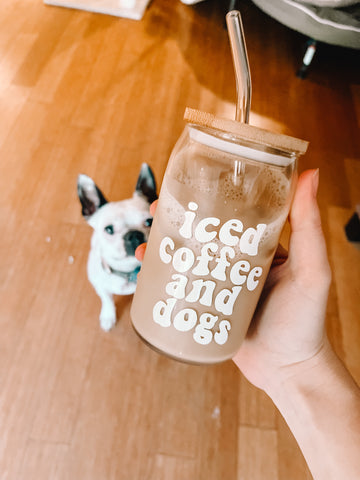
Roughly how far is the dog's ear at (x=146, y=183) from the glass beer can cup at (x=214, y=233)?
42 centimetres

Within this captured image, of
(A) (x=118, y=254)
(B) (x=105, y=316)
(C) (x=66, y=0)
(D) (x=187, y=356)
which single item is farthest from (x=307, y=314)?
(C) (x=66, y=0)

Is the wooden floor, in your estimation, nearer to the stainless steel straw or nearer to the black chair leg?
the black chair leg

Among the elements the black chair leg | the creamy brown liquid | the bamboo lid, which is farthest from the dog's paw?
the black chair leg

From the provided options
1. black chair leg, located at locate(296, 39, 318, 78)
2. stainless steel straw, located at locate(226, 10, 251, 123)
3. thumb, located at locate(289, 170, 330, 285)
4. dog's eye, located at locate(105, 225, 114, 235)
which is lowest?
dog's eye, located at locate(105, 225, 114, 235)

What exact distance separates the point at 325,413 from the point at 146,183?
673 millimetres

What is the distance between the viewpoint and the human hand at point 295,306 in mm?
654

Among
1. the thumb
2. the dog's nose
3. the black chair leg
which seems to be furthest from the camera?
the black chair leg

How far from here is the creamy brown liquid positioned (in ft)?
1.67

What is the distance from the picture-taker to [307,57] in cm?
210

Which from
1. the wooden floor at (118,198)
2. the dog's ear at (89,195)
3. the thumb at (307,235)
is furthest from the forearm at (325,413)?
the dog's ear at (89,195)

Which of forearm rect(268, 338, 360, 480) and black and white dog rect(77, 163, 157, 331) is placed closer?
forearm rect(268, 338, 360, 480)

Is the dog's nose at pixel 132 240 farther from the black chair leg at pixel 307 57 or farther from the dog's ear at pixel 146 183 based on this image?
the black chair leg at pixel 307 57

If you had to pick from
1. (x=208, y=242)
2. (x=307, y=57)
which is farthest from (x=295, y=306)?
(x=307, y=57)

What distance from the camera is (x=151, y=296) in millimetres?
587
